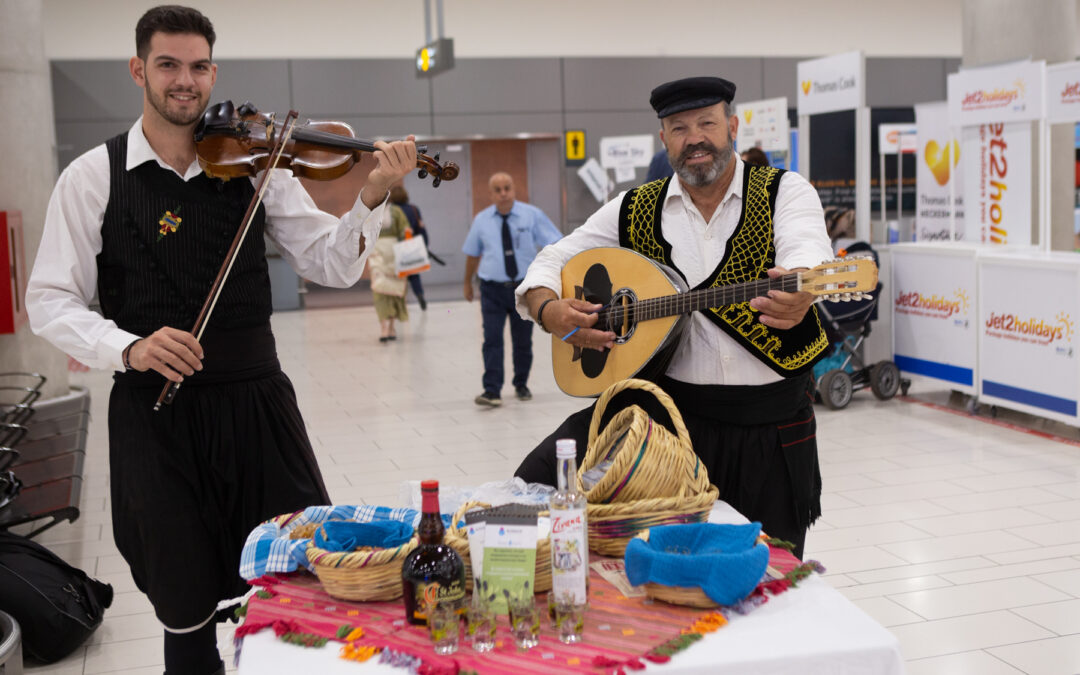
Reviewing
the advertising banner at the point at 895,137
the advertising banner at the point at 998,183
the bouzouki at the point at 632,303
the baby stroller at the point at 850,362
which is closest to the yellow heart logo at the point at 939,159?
the advertising banner at the point at 895,137

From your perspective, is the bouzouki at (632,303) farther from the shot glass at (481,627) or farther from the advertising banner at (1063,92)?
the advertising banner at (1063,92)

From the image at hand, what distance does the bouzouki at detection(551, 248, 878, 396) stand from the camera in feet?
8.48

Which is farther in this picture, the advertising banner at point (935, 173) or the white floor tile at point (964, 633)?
the advertising banner at point (935, 173)

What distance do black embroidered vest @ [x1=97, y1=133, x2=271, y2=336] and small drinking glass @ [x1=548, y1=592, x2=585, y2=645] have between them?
4.07 ft

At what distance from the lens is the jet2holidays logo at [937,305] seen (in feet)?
23.6

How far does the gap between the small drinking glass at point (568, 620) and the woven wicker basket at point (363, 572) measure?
290 millimetres

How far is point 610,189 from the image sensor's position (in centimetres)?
1633

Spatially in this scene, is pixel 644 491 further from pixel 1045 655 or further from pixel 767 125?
pixel 767 125

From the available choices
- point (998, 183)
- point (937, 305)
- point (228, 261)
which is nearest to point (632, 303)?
point (228, 261)

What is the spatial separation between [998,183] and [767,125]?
397cm

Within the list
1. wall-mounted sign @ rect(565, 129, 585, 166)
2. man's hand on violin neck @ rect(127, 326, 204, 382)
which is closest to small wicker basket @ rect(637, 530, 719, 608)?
man's hand on violin neck @ rect(127, 326, 204, 382)

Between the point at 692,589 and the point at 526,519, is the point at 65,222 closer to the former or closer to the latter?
the point at 526,519

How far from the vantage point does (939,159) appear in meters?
11.7

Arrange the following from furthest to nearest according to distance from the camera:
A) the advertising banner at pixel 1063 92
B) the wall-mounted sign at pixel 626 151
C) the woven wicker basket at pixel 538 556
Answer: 1. the wall-mounted sign at pixel 626 151
2. the advertising banner at pixel 1063 92
3. the woven wicker basket at pixel 538 556
